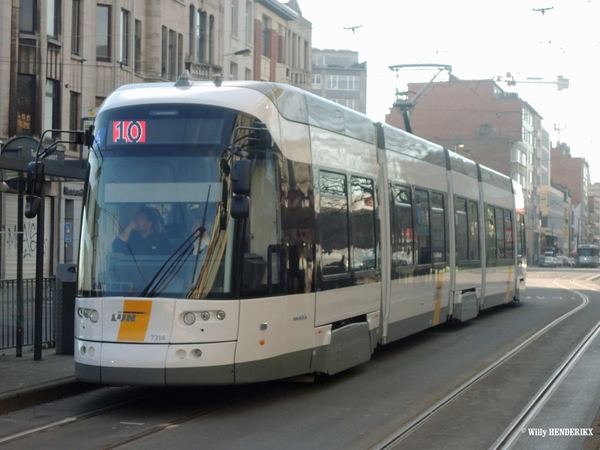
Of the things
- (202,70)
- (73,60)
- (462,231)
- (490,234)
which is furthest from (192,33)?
(462,231)

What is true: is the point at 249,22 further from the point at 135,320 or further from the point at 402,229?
the point at 135,320

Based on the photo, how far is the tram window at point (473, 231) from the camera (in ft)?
61.9

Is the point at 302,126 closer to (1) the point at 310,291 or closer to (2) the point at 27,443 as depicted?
(1) the point at 310,291

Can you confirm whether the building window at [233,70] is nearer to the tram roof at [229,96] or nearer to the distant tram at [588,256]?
the tram roof at [229,96]

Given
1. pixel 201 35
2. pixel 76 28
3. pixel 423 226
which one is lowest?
pixel 423 226

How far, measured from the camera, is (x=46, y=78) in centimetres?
3158

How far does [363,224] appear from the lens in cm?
1204

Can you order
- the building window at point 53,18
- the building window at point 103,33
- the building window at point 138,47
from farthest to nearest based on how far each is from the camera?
the building window at point 138,47 → the building window at point 103,33 → the building window at point 53,18

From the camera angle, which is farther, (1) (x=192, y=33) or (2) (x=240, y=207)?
(1) (x=192, y=33)

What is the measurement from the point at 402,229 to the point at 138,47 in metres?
25.2

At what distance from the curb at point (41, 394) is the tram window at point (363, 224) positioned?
3497mm

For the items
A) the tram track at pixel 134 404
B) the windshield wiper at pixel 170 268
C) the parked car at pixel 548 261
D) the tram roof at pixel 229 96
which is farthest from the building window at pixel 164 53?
the parked car at pixel 548 261

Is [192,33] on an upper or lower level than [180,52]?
upper

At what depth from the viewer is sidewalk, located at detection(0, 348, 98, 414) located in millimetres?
9609
